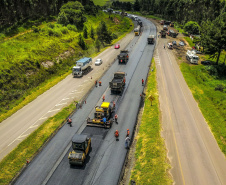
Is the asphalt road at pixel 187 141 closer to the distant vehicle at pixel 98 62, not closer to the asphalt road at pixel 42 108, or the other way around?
the asphalt road at pixel 42 108

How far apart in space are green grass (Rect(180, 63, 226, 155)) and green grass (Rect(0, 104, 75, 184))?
87.8 feet

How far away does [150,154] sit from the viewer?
2788cm

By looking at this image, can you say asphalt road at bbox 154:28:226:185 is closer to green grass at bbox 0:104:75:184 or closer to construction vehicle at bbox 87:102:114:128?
construction vehicle at bbox 87:102:114:128

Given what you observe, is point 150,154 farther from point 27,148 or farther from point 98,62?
point 98,62

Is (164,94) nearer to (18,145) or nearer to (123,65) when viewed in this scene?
(123,65)

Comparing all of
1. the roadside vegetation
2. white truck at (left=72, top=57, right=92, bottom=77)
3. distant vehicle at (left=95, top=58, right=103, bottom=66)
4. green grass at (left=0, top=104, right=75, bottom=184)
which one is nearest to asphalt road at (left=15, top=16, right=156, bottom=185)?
green grass at (left=0, top=104, right=75, bottom=184)

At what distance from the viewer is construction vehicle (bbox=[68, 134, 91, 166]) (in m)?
25.4

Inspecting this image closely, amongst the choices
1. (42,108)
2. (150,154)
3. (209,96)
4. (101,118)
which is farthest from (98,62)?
(150,154)

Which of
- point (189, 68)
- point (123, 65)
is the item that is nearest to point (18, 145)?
point (123, 65)

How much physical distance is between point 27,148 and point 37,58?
35871mm

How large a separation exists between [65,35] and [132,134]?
6279 centimetres

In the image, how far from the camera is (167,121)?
3562 cm

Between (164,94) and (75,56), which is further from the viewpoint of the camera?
(75,56)

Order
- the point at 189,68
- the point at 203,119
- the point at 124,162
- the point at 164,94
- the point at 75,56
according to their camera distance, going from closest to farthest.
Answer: the point at 124,162, the point at 203,119, the point at 164,94, the point at 189,68, the point at 75,56
